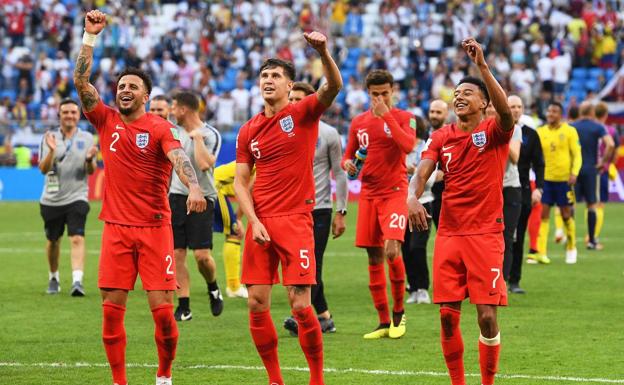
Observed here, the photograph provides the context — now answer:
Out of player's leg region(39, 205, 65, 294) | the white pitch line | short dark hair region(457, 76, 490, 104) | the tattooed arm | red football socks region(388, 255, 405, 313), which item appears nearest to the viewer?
the tattooed arm

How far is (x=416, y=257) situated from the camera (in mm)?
14234

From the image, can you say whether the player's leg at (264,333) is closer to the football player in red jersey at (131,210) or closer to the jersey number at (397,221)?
the football player in red jersey at (131,210)

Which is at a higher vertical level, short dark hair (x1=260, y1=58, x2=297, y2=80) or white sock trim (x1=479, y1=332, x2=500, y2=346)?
short dark hair (x1=260, y1=58, x2=297, y2=80)

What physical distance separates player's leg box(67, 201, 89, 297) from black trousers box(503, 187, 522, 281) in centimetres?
512

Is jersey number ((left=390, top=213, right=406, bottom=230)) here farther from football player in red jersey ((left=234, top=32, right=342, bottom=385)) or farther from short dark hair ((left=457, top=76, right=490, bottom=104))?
short dark hair ((left=457, top=76, right=490, bottom=104))

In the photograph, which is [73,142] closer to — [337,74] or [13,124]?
[337,74]

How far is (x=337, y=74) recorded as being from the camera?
8500 mm

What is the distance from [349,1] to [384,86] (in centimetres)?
3020

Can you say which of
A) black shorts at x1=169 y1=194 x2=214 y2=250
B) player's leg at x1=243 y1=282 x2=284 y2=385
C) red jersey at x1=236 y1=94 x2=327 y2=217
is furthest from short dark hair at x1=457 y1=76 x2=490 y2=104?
black shorts at x1=169 y1=194 x2=214 y2=250

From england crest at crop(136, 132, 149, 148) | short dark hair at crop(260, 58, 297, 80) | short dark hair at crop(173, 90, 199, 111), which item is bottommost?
england crest at crop(136, 132, 149, 148)

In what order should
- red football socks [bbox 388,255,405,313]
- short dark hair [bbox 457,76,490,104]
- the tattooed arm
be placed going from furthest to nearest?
red football socks [bbox 388,255,405,313] → short dark hair [bbox 457,76,490,104] → the tattooed arm

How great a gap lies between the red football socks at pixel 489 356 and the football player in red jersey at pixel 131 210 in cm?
218

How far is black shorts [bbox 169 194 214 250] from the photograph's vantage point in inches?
514

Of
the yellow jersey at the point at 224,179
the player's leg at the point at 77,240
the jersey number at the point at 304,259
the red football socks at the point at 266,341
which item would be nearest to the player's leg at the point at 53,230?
the player's leg at the point at 77,240
